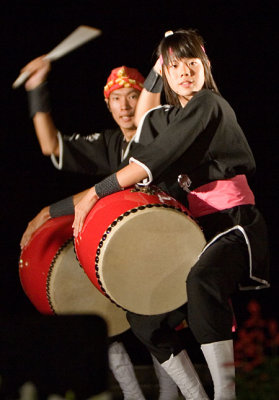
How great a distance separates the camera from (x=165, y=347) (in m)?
2.01

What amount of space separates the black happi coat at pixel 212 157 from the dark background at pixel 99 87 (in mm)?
718

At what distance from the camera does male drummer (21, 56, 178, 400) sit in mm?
2268

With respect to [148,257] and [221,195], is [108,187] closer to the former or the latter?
[148,257]

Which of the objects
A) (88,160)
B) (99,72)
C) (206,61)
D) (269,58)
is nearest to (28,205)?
(88,160)

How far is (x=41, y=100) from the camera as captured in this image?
2.29 m

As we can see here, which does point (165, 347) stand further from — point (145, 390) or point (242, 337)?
point (145, 390)

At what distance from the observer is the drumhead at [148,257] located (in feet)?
6.06

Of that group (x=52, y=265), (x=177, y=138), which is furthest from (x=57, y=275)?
(x=177, y=138)

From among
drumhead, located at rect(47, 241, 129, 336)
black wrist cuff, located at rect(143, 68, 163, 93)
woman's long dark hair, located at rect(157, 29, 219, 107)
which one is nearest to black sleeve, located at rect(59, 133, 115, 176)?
black wrist cuff, located at rect(143, 68, 163, 93)

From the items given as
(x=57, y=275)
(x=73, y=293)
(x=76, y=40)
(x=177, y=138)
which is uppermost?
(x=76, y=40)

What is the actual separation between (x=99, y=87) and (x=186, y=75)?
766 mm

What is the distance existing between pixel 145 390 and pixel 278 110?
1.44 metres

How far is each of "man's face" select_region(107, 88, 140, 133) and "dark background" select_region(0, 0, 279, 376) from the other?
0.83ft

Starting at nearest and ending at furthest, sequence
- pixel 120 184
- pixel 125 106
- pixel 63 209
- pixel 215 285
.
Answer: pixel 215 285
pixel 120 184
pixel 63 209
pixel 125 106
